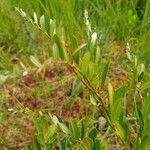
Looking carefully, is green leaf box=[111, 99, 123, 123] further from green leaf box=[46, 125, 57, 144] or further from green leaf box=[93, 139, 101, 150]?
green leaf box=[46, 125, 57, 144]

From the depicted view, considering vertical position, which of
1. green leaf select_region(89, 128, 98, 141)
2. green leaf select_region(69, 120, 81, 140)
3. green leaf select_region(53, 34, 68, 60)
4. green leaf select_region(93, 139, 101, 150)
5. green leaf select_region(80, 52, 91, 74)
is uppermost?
green leaf select_region(53, 34, 68, 60)

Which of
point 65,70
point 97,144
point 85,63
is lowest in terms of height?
point 97,144

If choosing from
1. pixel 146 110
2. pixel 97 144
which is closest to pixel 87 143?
pixel 97 144

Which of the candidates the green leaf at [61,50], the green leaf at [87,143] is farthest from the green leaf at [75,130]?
the green leaf at [61,50]

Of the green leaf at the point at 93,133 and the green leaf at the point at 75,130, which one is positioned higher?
Answer: the green leaf at the point at 75,130

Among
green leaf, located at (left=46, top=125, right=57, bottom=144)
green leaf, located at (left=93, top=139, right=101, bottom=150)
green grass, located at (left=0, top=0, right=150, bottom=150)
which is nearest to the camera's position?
green leaf, located at (left=93, top=139, right=101, bottom=150)

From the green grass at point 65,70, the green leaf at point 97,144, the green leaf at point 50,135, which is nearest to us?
the green leaf at point 97,144

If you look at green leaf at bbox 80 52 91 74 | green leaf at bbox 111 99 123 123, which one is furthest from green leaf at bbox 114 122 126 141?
green leaf at bbox 80 52 91 74

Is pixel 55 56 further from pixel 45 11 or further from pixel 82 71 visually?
pixel 45 11

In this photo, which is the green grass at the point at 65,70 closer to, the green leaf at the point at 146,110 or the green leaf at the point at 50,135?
the green leaf at the point at 50,135

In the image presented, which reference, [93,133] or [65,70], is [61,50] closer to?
[93,133]
